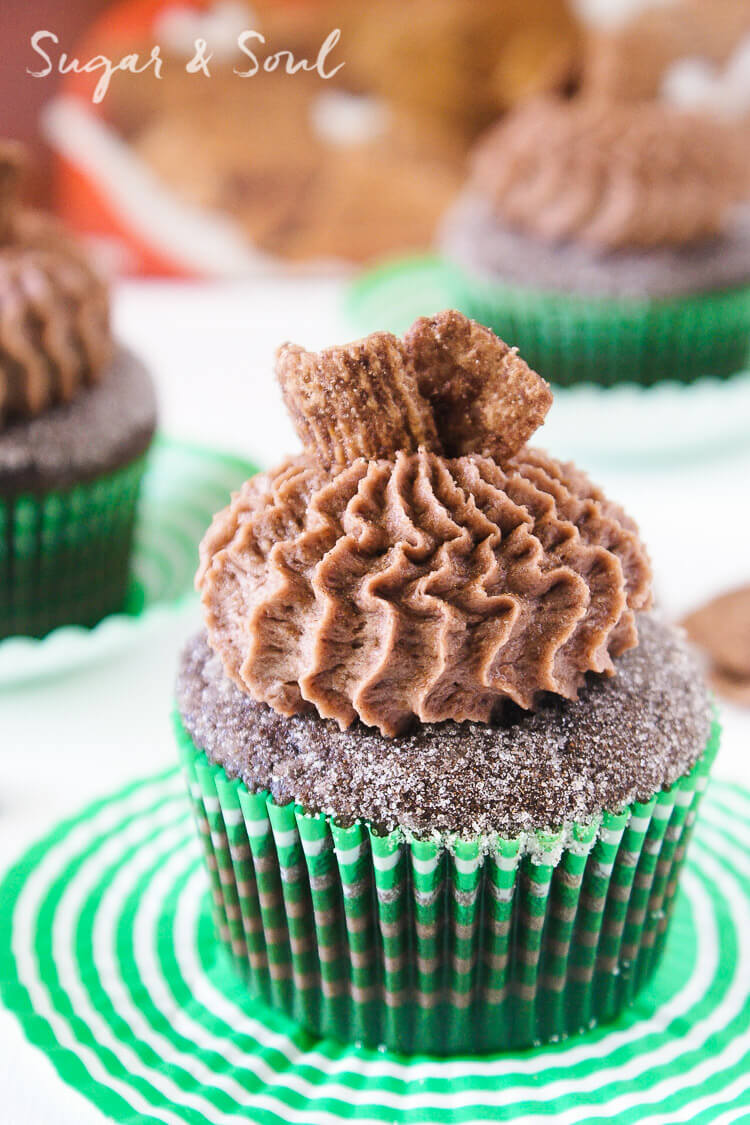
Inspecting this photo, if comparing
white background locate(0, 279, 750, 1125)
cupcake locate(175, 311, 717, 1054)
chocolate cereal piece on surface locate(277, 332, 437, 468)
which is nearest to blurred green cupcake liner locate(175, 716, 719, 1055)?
cupcake locate(175, 311, 717, 1054)

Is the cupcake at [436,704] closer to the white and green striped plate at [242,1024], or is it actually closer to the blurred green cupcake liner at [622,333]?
the white and green striped plate at [242,1024]

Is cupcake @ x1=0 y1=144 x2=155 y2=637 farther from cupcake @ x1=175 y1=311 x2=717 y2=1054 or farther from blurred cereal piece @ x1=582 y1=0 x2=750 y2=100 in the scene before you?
blurred cereal piece @ x1=582 y1=0 x2=750 y2=100

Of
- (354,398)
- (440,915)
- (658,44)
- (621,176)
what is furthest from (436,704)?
(658,44)

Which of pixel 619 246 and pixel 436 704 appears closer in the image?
pixel 436 704

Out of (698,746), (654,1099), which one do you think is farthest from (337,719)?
(654,1099)

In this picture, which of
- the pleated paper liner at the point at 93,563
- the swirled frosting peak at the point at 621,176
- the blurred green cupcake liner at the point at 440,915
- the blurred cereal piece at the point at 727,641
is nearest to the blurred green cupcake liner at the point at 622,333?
the swirled frosting peak at the point at 621,176

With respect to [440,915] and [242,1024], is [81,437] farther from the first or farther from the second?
[440,915]
